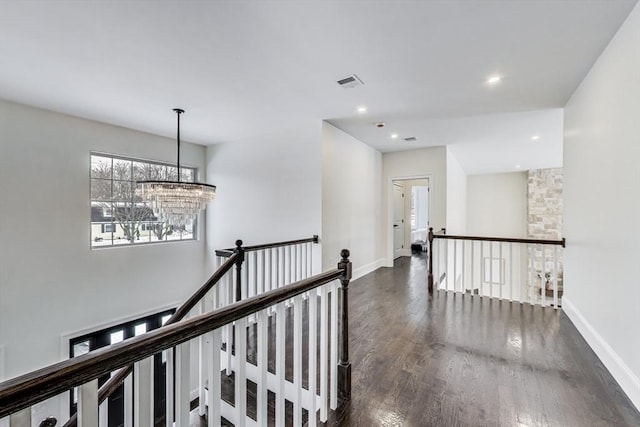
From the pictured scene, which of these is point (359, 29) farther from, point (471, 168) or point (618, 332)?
point (471, 168)

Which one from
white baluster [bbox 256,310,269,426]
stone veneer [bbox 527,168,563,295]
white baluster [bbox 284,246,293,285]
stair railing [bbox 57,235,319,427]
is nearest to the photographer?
white baluster [bbox 256,310,269,426]

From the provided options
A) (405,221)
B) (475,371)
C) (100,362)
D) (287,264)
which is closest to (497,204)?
(405,221)

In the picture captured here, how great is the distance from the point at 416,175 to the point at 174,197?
451cm

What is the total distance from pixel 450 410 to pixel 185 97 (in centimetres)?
392

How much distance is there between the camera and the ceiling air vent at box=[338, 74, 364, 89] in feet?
9.28

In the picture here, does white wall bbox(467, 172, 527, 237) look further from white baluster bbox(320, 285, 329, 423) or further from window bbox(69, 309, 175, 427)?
window bbox(69, 309, 175, 427)

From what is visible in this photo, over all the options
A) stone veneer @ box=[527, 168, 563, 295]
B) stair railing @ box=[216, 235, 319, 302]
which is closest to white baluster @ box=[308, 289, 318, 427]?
stair railing @ box=[216, 235, 319, 302]

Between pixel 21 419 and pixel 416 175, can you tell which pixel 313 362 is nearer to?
pixel 21 419

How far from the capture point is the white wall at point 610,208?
1.90 meters

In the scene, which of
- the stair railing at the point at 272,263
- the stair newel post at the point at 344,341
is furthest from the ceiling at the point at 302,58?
the stair railing at the point at 272,263

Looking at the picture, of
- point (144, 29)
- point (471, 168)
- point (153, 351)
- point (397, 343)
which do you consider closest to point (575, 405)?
point (397, 343)

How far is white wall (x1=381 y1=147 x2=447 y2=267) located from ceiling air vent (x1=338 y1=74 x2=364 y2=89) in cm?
329

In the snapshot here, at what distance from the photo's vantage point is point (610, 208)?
88.0 inches

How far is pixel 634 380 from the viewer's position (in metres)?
1.84
